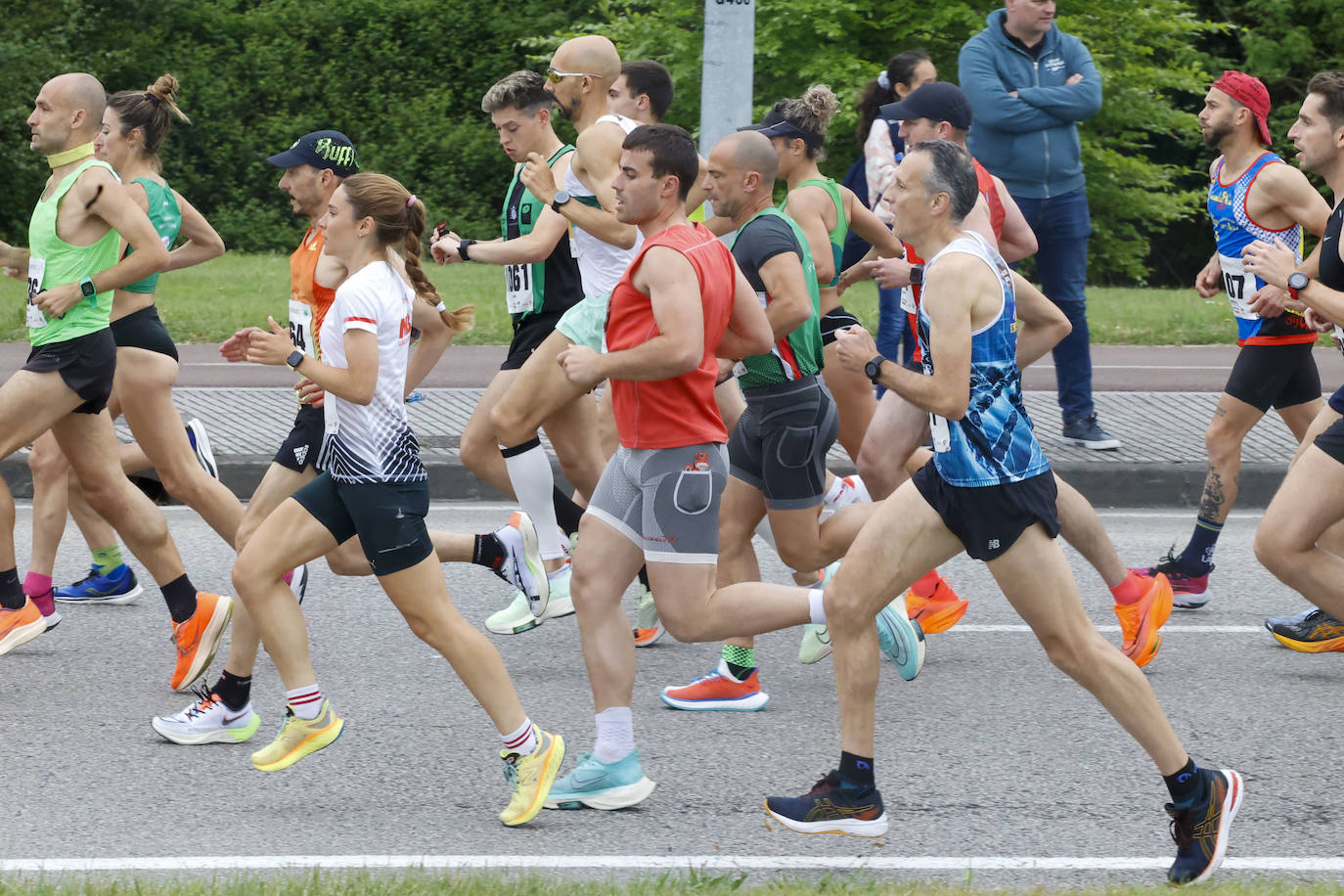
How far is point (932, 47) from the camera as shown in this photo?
83.6 ft

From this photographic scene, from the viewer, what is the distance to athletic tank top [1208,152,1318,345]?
680cm

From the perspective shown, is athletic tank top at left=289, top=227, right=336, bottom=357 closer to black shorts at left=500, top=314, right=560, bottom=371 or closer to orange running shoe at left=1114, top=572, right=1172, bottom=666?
black shorts at left=500, top=314, right=560, bottom=371

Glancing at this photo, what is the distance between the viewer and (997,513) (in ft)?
14.3

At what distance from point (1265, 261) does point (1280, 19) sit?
27021 mm

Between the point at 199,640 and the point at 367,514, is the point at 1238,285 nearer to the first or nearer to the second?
the point at 367,514

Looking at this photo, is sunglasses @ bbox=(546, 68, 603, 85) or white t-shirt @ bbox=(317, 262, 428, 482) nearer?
white t-shirt @ bbox=(317, 262, 428, 482)

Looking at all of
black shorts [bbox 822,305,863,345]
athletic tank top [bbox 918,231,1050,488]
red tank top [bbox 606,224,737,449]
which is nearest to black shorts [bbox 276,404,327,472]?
red tank top [bbox 606,224,737,449]

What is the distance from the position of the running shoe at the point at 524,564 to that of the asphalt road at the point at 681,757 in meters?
0.21

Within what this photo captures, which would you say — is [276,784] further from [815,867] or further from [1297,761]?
[1297,761]

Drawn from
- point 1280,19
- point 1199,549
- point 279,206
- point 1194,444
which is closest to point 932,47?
point 1280,19

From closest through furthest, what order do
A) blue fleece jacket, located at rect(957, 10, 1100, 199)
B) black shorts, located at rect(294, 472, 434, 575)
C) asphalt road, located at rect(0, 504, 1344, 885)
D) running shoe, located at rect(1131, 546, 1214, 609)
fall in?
asphalt road, located at rect(0, 504, 1344, 885), black shorts, located at rect(294, 472, 434, 575), running shoe, located at rect(1131, 546, 1214, 609), blue fleece jacket, located at rect(957, 10, 1100, 199)

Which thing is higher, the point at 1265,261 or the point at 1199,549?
the point at 1265,261

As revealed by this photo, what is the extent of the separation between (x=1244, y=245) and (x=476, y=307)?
11.0 m

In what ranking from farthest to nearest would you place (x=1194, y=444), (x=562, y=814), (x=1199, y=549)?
(x=1194, y=444), (x=1199, y=549), (x=562, y=814)
